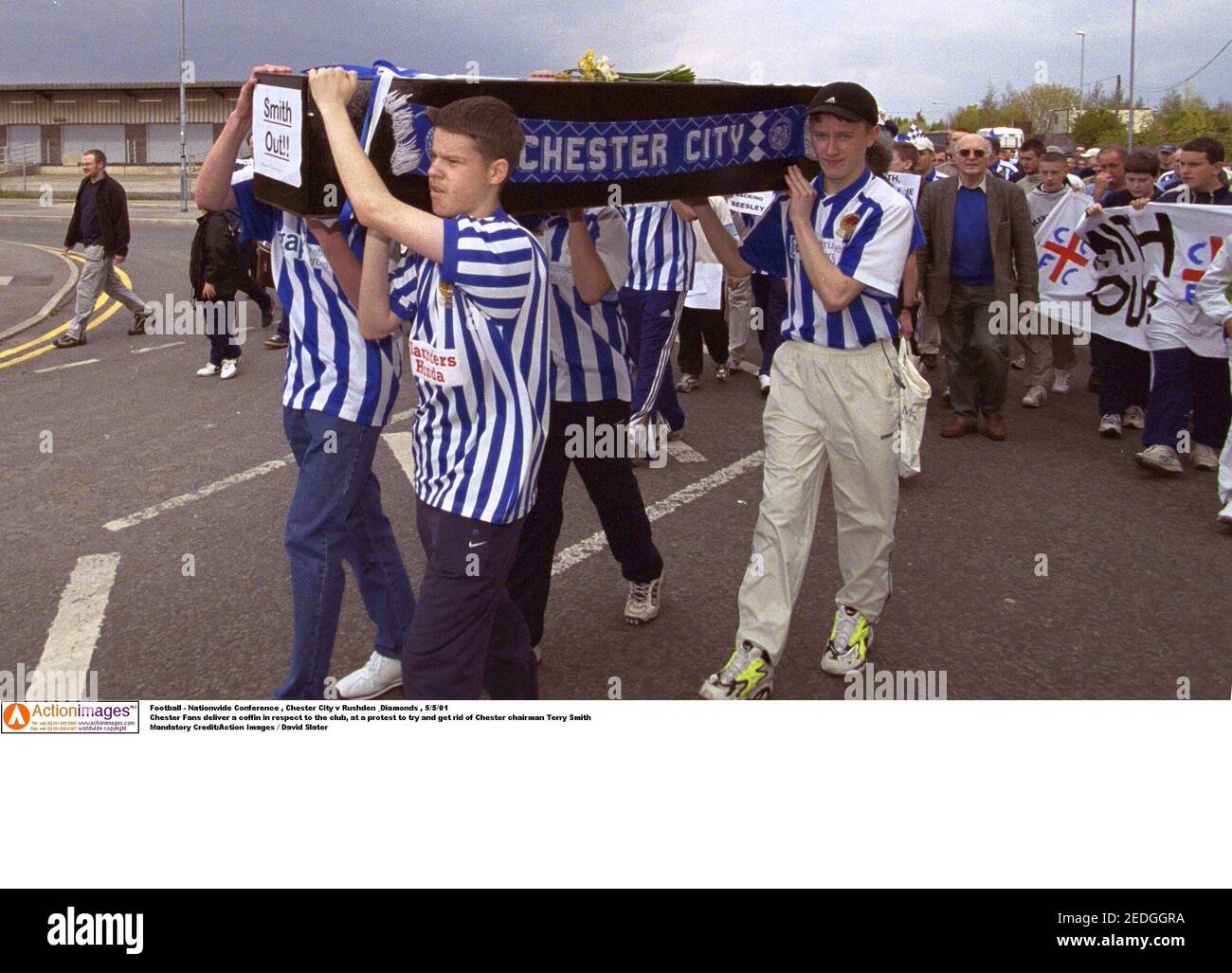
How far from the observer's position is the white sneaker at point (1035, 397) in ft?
31.9

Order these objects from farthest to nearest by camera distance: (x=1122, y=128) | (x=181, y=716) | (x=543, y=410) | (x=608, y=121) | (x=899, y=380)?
(x=1122, y=128) → (x=899, y=380) → (x=608, y=121) → (x=181, y=716) → (x=543, y=410)

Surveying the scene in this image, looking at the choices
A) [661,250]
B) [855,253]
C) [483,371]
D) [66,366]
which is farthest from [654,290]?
[66,366]

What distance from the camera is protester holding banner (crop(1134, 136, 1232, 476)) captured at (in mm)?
7484

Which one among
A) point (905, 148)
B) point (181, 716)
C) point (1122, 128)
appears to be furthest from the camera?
point (1122, 128)

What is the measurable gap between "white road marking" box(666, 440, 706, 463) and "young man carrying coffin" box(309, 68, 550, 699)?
4473 mm

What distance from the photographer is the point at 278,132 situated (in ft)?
10.7

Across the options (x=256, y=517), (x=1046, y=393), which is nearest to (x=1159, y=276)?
(x=1046, y=393)

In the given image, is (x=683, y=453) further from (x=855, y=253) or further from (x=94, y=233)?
(x=94, y=233)

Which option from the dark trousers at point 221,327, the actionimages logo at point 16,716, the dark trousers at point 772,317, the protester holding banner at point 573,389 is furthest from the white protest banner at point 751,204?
the dark trousers at point 221,327

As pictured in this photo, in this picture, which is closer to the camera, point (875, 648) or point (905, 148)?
point (875, 648)

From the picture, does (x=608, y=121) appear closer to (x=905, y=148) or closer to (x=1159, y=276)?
(x=1159, y=276)

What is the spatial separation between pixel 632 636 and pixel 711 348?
231 inches

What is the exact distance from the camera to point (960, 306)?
8.68 m

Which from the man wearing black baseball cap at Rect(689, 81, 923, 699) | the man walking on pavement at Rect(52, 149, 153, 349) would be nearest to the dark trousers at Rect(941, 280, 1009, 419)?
the man wearing black baseball cap at Rect(689, 81, 923, 699)
